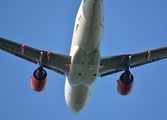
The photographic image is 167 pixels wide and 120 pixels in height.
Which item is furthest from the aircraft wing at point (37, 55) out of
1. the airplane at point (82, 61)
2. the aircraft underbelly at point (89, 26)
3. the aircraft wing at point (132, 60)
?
→ the aircraft wing at point (132, 60)

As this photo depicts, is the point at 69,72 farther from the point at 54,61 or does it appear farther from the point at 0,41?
the point at 0,41

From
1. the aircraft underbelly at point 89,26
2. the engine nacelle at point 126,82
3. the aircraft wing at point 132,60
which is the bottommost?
the engine nacelle at point 126,82

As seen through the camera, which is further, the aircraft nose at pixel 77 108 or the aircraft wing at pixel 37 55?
the aircraft nose at pixel 77 108

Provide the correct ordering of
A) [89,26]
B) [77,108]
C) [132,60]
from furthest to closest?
[77,108]
[132,60]
[89,26]

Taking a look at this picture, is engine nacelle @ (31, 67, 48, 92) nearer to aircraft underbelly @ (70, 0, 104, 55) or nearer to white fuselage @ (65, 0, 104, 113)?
white fuselage @ (65, 0, 104, 113)

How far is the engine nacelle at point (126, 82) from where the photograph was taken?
1399 inches

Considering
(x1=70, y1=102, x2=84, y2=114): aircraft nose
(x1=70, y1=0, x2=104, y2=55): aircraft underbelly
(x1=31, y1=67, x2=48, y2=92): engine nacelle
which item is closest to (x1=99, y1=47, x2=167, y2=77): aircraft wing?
(x1=70, y1=102, x2=84, y2=114): aircraft nose

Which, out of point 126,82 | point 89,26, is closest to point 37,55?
point 89,26

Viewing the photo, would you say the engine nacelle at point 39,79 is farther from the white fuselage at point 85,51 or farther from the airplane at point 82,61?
the white fuselage at point 85,51

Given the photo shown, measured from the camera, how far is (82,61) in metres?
32.5

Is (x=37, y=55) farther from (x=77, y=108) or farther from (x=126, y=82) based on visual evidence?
(x=126, y=82)

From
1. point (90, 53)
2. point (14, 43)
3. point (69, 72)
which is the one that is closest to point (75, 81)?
point (69, 72)

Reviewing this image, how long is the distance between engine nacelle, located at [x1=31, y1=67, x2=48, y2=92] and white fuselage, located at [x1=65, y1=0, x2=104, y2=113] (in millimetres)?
2204

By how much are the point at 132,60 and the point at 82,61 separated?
5.57 m
